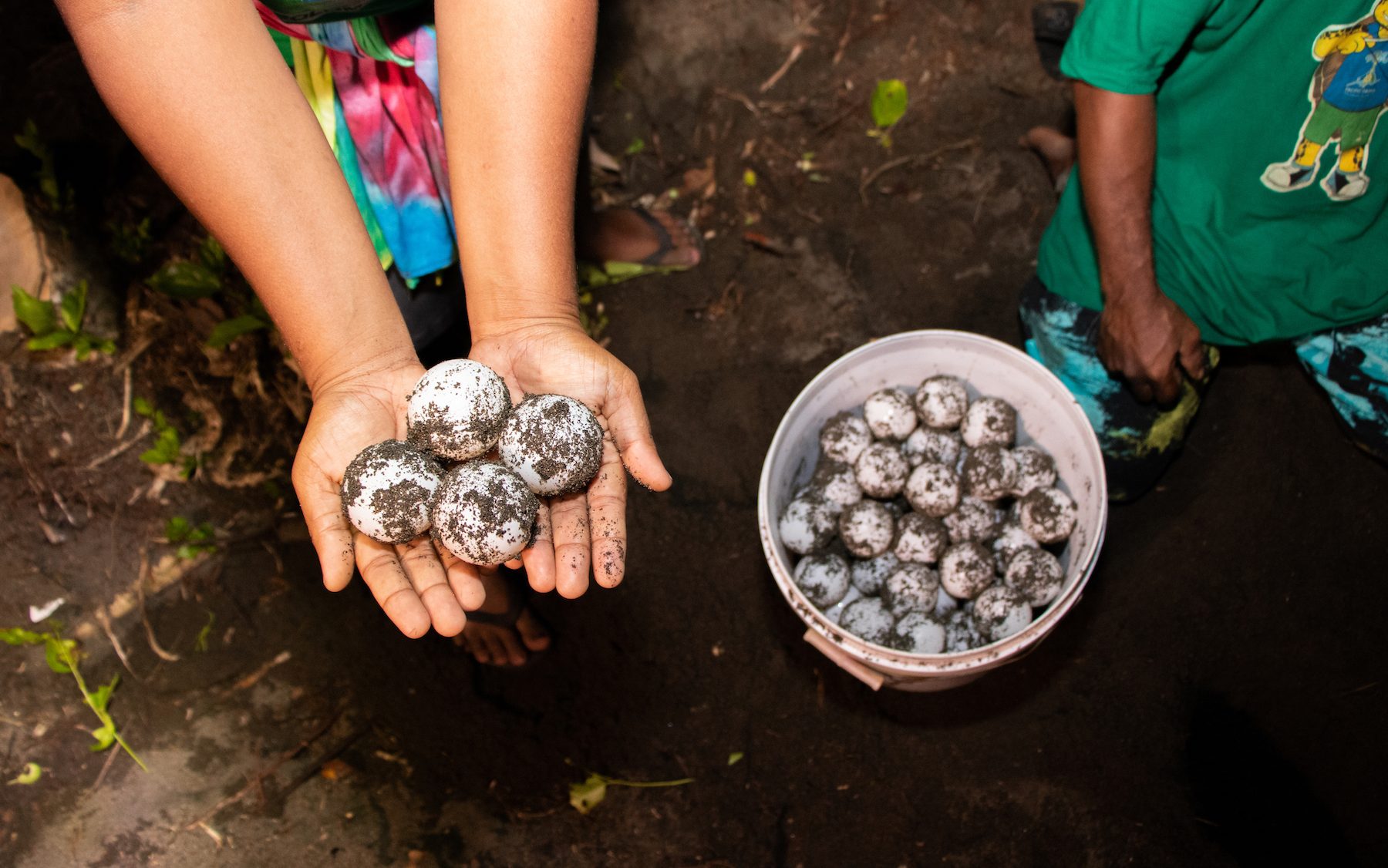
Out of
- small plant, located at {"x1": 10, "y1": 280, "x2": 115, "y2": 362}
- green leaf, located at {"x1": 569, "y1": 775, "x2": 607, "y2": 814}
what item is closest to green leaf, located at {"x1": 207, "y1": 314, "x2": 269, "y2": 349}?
small plant, located at {"x1": 10, "y1": 280, "x2": 115, "y2": 362}

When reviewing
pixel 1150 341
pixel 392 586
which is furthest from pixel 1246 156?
pixel 392 586

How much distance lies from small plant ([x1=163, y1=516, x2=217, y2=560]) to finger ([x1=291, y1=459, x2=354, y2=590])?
1255 mm

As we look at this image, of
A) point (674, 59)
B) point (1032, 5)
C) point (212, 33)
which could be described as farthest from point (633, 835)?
point (1032, 5)

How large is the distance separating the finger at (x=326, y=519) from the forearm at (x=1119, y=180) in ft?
6.50

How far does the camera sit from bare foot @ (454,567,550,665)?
8.11 feet

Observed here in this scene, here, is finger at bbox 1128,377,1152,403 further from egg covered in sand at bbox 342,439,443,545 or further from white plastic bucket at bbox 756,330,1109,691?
egg covered in sand at bbox 342,439,443,545

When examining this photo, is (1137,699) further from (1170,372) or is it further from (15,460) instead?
(15,460)

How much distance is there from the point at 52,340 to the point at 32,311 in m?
0.11

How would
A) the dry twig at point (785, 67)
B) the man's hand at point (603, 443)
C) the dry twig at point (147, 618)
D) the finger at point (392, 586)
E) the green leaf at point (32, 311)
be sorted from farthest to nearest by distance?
the dry twig at point (785, 67) < the green leaf at point (32, 311) < the dry twig at point (147, 618) < the man's hand at point (603, 443) < the finger at point (392, 586)

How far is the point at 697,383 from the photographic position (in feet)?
9.87

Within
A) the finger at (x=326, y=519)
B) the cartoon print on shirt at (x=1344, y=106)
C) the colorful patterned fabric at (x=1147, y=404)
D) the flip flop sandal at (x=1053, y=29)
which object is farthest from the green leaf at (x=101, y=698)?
the flip flop sandal at (x=1053, y=29)

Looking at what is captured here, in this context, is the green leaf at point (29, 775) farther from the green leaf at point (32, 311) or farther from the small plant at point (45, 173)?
the small plant at point (45, 173)

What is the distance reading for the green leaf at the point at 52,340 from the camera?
9.37ft

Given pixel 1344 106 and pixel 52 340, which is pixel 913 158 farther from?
pixel 52 340
